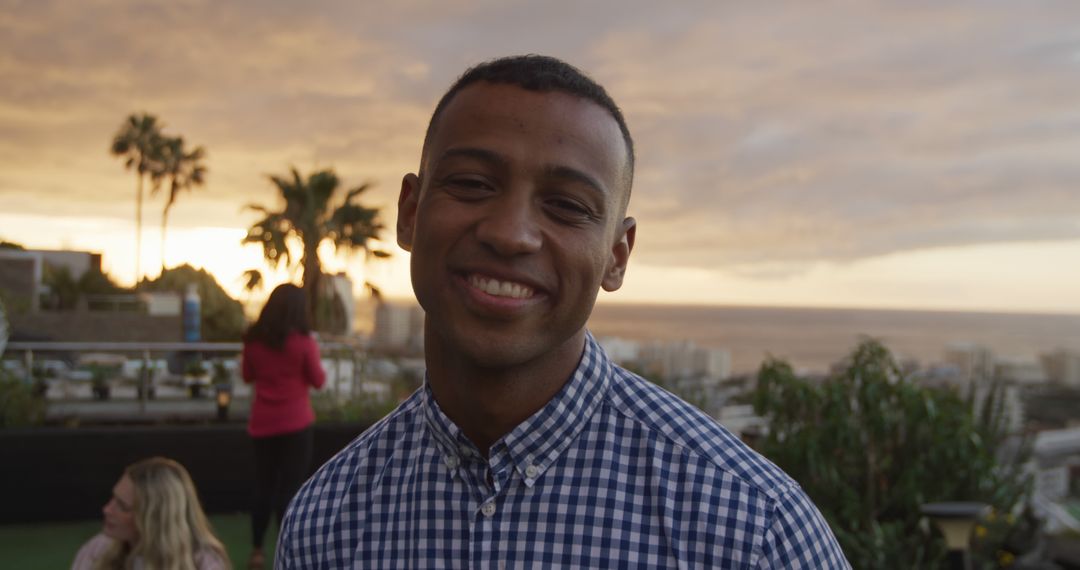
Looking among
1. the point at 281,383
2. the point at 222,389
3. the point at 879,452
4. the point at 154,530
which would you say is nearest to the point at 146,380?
the point at 222,389

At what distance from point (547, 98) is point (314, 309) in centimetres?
2147

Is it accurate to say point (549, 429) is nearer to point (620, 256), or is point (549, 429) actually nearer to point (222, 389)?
point (620, 256)

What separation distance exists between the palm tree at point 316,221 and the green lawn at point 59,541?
15137mm

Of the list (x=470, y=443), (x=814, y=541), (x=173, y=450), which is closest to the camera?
(x=814, y=541)

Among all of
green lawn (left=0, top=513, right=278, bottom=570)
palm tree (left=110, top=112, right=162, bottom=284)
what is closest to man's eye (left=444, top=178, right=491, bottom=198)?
green lawn (left=0, top=513, right=278, bottom=570)

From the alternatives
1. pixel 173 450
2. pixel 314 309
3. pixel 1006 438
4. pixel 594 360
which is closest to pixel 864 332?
pixel 1006 438

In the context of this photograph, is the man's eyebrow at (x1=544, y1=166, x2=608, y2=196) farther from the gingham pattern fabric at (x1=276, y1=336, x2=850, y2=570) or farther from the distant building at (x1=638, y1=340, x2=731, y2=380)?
the distant building at (x1=638, y1=340, x2=731, y2=380)

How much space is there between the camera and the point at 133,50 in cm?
1072

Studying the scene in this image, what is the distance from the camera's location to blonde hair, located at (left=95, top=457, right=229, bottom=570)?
365cm

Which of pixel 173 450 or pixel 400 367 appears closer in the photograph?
pixel 173 450

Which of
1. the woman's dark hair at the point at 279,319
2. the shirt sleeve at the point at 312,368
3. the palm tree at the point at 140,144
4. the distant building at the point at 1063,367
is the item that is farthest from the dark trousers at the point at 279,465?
the palm tree at the point at 140,144

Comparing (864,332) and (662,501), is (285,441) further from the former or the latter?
(662,501)

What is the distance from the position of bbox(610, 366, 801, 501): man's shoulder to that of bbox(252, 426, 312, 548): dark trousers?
4169 mm

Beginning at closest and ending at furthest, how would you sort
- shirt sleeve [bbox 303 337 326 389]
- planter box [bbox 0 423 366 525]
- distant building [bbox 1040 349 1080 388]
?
1. shirt sleeve [bbox 303 337 326 389]
2. planter box [bbox 0 423 366 525]
3. distant building [bbox 1040 349 1080 388]
